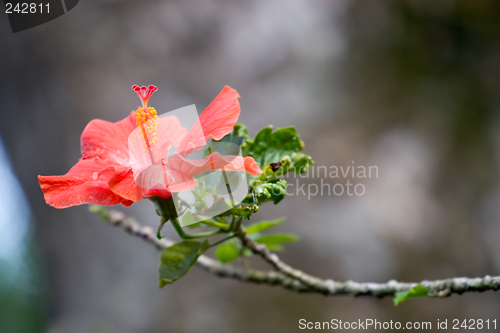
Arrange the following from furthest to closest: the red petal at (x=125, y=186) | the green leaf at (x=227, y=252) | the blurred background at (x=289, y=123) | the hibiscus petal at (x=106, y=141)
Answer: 1. the blurred background at (x=289, y=123)
2. the green leaf at (x=227, y=252)
3. the hibiscus petal at (x=106, y=141)
4. the red petal at (x=125, y=186)

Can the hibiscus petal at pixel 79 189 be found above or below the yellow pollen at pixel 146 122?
below

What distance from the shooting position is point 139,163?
49cm

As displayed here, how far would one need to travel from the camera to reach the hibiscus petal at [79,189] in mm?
391

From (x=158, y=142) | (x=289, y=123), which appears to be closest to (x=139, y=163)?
(x=158, y=142)

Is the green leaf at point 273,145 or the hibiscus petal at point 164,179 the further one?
the green leaf at point 273,145

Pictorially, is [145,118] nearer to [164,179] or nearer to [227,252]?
[164,179]

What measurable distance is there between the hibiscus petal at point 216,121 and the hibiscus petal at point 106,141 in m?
0.13

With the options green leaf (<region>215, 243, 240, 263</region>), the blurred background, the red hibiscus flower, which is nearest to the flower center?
the red hibiscus flower

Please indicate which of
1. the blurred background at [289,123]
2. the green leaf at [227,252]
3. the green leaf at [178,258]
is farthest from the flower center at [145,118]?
the blurred background at [289,123]

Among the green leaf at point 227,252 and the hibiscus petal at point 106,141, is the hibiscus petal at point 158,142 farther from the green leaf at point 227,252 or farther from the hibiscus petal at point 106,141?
the green leaf at point 227,252

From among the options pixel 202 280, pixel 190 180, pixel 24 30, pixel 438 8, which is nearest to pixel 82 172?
pixel 190 180

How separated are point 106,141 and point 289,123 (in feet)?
3.96

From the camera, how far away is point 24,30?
1514mm

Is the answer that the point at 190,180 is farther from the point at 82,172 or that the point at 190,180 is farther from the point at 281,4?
the point at 281,4
